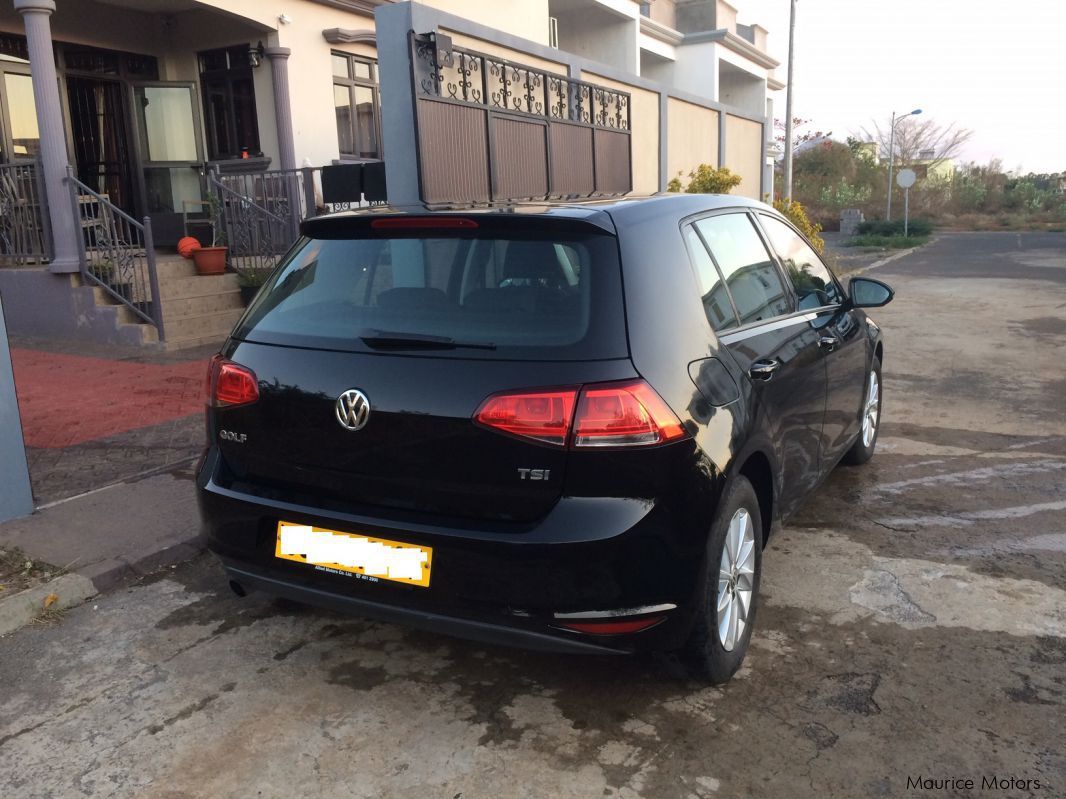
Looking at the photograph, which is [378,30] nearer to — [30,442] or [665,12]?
[30,442]

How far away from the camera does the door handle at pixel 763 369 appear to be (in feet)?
10.8

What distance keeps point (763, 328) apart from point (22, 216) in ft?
31.5

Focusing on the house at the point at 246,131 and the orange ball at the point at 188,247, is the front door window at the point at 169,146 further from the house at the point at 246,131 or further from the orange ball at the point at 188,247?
the orange ball at the point at 188,247

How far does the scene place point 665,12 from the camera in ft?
93.6

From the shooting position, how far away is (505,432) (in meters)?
2.66

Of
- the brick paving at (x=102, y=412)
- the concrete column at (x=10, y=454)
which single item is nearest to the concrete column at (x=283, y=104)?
the brick paving at (x=102, y=412)

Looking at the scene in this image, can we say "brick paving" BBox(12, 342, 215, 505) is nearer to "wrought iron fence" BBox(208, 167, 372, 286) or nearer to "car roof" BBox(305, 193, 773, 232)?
"wrought iron fence" BBox(208, 167, 372, 286)

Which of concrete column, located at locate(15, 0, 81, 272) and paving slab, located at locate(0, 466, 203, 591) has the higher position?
concrete column, located at locate(15, 0, 81, 272)

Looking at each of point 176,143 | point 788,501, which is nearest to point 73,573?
point 788,501

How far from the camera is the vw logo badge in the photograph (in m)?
2.82

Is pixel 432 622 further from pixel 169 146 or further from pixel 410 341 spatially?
pixel 169 146

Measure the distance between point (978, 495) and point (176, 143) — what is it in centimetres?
1203

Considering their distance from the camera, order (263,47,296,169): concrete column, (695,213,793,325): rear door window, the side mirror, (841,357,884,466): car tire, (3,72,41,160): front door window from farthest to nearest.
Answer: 1. (263,47,296,169): concrete column
2. (3,72,41,160): front door window
3. (841,357,884,466): car tire
4. the side mirror
5. (695,213,793,325): rear door window

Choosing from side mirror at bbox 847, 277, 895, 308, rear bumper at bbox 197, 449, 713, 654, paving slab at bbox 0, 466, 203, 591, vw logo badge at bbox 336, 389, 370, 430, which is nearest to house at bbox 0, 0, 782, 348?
paving slab at bbox 0, 466, 203, 591
